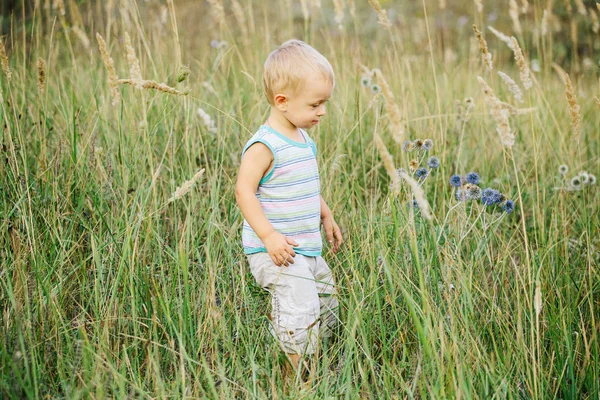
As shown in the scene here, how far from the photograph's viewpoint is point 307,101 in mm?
1843

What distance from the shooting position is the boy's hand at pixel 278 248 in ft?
5.87

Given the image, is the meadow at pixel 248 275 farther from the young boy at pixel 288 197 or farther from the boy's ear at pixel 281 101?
the boy's ear at pixel 281 101

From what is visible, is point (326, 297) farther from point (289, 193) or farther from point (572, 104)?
point (572, 104)

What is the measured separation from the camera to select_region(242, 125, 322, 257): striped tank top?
1888 millimetres

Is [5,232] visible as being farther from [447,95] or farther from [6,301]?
[447,95]

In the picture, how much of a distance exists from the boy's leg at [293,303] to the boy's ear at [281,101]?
48 centimetres

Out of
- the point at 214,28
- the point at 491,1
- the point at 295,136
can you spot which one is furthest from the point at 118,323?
the point at 491,1

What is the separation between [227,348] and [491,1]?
858 cm

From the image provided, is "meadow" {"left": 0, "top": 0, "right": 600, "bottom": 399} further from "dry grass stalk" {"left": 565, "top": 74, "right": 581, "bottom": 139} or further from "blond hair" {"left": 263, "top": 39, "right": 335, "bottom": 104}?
"blond hair" {"left": 263, "top": 39, "right": 335, "bottom": 104}

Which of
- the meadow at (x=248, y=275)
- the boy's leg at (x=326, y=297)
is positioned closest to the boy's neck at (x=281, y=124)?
the meadow at (x=248, y=275)

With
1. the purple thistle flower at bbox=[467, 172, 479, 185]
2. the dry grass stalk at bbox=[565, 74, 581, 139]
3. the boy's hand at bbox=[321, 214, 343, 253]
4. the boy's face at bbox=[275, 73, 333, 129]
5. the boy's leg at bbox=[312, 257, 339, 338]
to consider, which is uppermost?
the boy's face at bbox=[275, 73, 333, 129]

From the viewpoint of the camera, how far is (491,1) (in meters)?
8.95

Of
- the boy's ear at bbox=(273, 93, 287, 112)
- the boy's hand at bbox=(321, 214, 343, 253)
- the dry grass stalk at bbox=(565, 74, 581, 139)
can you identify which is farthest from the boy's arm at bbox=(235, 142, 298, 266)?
the dry grass stalk at bbox=(565, 74, 581, 139)

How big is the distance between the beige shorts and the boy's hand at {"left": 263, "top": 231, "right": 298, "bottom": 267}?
2.1 inches
